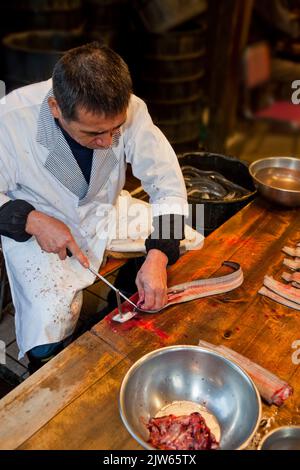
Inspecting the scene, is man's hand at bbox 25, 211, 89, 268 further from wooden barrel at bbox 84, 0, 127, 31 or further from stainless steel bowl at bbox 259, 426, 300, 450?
wooden barrel at bbox 84, 0, 127, 31

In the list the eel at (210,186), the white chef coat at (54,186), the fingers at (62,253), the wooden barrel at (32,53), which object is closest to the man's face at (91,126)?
the white chef coat at (54,186)

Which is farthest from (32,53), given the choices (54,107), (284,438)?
(284,438)

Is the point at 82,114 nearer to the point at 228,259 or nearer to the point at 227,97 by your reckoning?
the point at 228,259

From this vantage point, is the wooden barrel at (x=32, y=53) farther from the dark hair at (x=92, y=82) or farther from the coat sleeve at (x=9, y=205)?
the dark hair at (x=92, y=82)

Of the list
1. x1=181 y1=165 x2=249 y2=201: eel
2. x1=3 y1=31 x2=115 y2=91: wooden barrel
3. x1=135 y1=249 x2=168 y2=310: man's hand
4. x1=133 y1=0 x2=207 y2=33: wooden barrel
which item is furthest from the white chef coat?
x1=133 y1=0 x2=207 y2=33: wooden barrel

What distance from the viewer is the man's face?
199 cm

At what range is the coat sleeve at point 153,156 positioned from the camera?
8.43 feet

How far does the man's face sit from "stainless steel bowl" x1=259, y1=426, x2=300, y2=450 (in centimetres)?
138

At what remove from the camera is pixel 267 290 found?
2.34 metres

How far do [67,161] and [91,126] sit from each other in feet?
1.39

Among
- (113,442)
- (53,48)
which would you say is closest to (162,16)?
(53,48)
